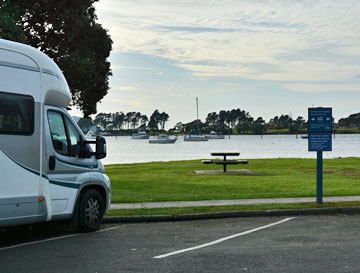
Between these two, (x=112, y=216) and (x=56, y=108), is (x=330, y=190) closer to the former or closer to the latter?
(x=112, y=216)

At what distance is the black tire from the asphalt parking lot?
21 cm

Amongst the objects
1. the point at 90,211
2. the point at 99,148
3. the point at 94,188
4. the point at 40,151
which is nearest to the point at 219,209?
the point at 94,188

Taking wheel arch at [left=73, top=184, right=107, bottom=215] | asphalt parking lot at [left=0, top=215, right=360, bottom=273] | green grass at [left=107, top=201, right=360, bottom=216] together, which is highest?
wheel arch at [left=73, top=184, right=107, bottom=215]

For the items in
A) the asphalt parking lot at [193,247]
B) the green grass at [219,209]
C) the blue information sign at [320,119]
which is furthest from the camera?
the blue information sign at [320,119]

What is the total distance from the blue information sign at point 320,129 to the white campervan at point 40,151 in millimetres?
5618

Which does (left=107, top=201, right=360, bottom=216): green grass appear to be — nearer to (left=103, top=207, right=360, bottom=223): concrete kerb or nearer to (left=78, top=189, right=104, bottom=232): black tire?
(left=103, top=207, right=360, bottom=223): concrete kerb

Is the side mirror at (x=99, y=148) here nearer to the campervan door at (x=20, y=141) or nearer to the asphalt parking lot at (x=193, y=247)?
the campervan door at (x=20, y=141)

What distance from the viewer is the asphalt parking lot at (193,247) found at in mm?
7707

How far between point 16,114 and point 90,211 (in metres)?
2.54

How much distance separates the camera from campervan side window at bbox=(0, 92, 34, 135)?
9.00 meters

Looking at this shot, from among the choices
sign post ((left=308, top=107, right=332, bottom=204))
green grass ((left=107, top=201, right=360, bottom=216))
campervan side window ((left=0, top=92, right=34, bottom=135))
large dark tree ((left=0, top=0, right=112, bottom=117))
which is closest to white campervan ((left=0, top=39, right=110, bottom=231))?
campervan side window ((left=0, top=92, right=34, bottom=135))

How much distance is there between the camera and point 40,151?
959 centimetres

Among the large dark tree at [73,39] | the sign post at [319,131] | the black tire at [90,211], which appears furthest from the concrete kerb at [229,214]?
the large dark tree at [73,39]

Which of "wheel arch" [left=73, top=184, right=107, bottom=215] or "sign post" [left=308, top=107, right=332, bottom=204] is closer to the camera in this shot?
"wheel arch" [left=73, top=184, right=107, bottom=215]
